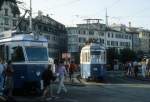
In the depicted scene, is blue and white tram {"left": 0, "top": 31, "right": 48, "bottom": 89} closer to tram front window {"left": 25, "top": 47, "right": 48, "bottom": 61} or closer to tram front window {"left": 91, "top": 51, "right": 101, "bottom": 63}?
tram front window {"left": 25, "top": 47, "right": 48, "bottom": 61}

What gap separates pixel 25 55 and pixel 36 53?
2.59ft

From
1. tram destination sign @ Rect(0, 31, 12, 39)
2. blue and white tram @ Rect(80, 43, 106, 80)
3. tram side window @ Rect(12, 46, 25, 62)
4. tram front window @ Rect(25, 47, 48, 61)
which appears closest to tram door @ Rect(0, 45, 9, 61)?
tram side window @ Rect(12, 46, 25, 62)

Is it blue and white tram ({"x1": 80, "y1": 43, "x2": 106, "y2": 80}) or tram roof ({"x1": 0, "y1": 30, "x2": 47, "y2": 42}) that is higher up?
tram roof ({"x1": 0, "y1": 30, "x2": 47, "y2": 42})

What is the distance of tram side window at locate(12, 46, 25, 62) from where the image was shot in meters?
25.7

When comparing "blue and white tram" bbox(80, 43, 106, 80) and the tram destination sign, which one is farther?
"blue and white tram" bbox(80, 43, 106, 80)

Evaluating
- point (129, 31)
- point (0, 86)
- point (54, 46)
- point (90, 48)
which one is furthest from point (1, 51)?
point (129, 31)

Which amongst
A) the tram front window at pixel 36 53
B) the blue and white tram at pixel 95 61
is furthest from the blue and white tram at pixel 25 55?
the blue and white tram at pixel 95 61

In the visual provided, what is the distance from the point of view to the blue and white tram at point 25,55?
25484 millimetres

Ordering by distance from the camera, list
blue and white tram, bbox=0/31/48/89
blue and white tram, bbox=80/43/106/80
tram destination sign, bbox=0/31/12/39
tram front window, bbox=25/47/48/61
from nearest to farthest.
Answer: blue and white tram, bbox=0/31/48/89
tram front window, bbox=25/47/48/61
tram destination sign, bbox=0/31/12/39
blue and white tram, bbox=80/43/106/80

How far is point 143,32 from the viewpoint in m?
184

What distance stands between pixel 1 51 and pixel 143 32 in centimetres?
15955

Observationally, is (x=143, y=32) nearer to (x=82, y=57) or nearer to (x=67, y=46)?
(x=67, y=46)

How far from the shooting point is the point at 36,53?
26.4 meters

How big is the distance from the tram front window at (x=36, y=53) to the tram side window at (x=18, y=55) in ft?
1.02
